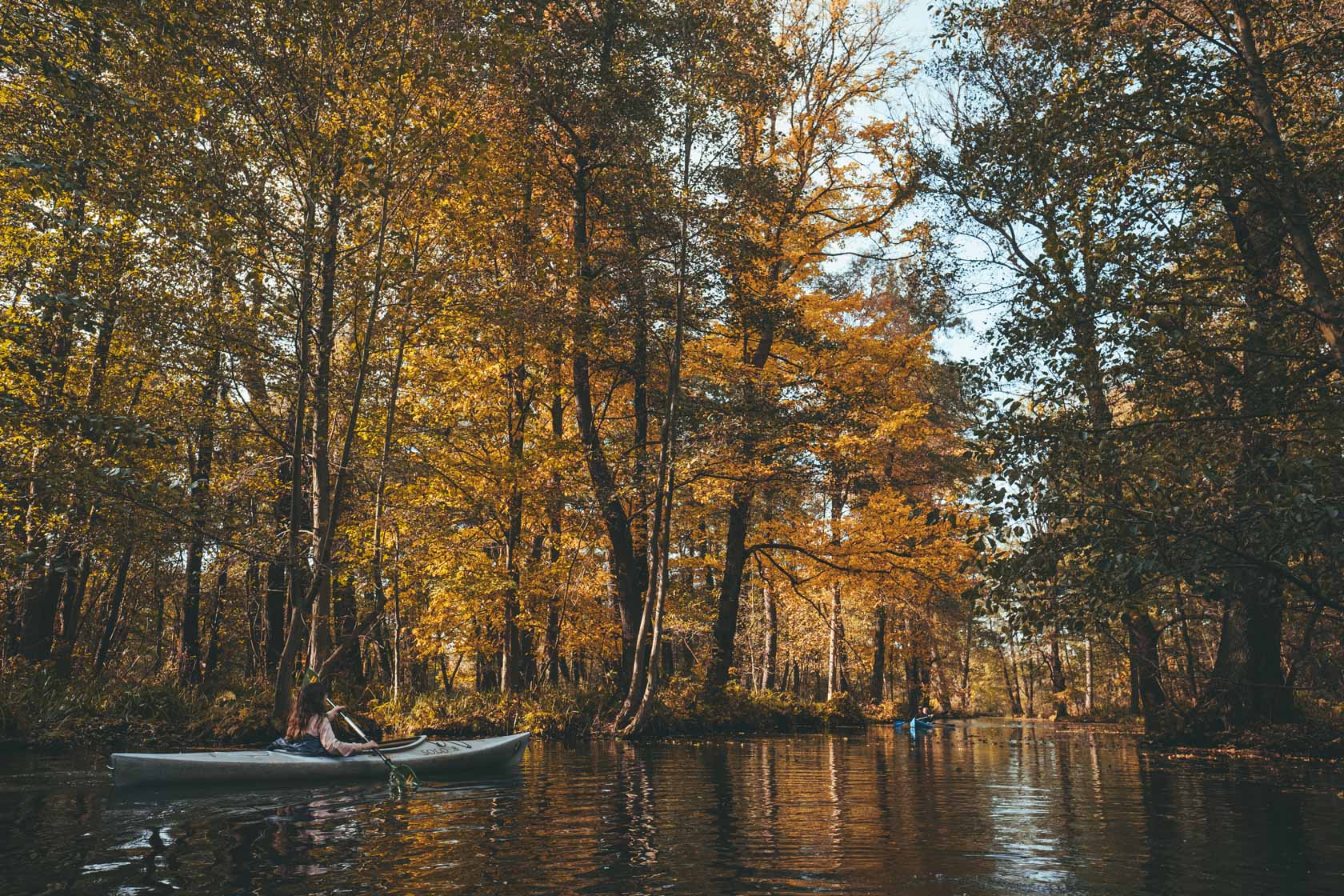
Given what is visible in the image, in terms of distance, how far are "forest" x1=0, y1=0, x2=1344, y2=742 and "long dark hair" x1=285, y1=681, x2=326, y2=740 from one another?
1.35 meters

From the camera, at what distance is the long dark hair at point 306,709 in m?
11.5

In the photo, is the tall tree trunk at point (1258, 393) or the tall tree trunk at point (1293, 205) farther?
the tall tree trunk at point (1293, 205)

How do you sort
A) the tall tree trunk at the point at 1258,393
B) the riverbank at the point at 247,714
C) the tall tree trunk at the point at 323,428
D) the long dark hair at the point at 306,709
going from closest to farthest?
the tall tree trunk at the point at 1258,393 < the long dark hair at the point at 306,709 < the tall tree trunk at the point at 323,428 < the riverbank at the point at 247,714

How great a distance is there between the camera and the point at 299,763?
1084cm

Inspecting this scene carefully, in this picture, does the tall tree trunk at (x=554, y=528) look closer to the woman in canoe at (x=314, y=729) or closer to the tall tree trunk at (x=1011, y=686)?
the woman in canoe at (x=314, y=729)

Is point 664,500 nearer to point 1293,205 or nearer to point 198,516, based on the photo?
point 198,516

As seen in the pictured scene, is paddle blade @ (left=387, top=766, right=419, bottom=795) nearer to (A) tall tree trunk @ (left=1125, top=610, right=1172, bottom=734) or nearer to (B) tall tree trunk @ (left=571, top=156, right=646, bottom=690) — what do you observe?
(B) tall tree trunk @ (left=571, top=156, right=646, bottom=690)

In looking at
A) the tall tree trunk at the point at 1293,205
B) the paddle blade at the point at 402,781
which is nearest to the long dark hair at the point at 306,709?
the paddle blade at the point at 402,781

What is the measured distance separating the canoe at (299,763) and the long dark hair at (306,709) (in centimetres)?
60

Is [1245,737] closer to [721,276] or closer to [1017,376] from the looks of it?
[1017,376]

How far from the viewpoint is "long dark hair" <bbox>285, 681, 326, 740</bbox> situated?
1146 centimetres

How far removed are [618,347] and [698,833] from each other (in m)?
13.6

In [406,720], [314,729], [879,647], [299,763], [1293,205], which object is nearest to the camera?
[1293,205]

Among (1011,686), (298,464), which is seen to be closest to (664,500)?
(298,464)
